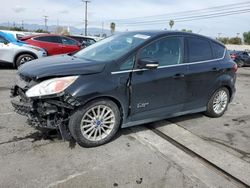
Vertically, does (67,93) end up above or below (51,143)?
above

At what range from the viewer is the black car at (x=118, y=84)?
12.2 ft

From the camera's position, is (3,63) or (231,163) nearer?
(231,163)

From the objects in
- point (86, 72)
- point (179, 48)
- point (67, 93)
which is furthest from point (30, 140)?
point (179, 48)

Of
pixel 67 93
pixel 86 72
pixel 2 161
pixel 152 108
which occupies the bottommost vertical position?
pixel 2 161

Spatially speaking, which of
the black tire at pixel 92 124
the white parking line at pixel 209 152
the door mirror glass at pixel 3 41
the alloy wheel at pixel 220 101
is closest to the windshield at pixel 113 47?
the black tire at pixel 92 124

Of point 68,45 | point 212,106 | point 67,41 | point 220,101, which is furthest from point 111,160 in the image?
point 67,41

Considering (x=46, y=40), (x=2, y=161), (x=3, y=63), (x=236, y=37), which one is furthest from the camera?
(x=236, y=37)

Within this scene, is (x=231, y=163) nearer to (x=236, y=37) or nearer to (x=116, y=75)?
(x=116, y=75)

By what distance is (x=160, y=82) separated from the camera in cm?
446

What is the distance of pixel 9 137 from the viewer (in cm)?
423

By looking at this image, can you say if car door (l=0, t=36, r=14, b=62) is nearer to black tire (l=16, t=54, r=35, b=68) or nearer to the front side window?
black tire (l=16, t=54, r=35, b=68)

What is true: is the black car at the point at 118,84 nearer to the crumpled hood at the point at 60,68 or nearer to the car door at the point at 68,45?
Answer: the crumpled hood at the point at 60,68

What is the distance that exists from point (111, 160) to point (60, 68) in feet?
4.60

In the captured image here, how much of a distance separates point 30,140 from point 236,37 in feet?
258
